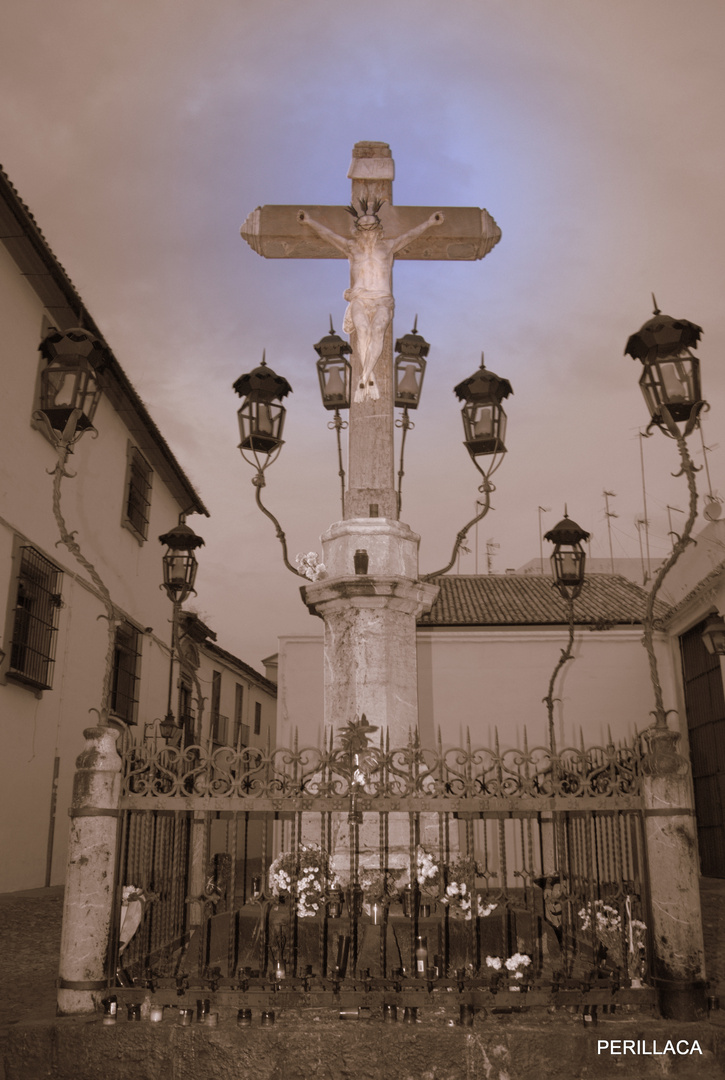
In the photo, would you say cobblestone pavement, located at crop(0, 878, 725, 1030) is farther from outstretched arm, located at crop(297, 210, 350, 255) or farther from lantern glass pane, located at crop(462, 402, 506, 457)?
outstretched arm, located at crop(297, 210, 350, 255)

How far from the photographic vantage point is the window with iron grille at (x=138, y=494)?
16.9m

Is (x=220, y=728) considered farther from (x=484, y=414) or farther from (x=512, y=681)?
(x=484, y=414)

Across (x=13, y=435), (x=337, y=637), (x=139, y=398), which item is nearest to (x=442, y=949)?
(x=337, y=637)

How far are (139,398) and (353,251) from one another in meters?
9.03

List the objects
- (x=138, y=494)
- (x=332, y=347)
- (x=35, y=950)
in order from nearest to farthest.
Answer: (x=35, y=950), (x=332, y=347), (x=138, y=494)

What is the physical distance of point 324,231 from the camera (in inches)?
318

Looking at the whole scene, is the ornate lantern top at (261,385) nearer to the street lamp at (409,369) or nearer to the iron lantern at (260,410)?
the iron lantern at (260,410)

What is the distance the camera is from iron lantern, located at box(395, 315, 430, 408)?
8531mm

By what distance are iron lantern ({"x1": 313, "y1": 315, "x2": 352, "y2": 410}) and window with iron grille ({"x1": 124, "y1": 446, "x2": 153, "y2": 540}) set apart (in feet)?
31.1

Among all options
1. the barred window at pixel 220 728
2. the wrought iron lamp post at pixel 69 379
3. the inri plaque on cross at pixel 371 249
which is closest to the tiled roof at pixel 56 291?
the wrought iron lamp post at pixel 69 379

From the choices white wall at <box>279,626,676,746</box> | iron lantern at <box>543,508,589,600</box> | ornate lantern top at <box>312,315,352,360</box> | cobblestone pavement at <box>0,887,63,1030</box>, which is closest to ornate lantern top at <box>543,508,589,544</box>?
iron lantern at <box>543,508,589,600</box>

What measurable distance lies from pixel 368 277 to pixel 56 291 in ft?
21.1

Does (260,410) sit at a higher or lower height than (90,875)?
higher

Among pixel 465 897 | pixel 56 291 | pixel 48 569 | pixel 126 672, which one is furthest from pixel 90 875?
pixel 126 672
